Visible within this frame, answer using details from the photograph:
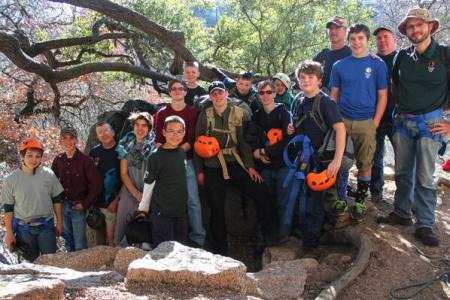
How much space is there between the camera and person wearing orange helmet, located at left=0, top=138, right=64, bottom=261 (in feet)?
15.1

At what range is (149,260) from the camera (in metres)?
2.88

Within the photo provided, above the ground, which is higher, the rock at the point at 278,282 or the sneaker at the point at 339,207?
the sneaker at the point at 339,207

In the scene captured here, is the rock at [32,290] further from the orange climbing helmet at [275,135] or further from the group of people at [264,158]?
the orange climbing helmet at [275,135]

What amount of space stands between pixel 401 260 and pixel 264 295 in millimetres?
1655

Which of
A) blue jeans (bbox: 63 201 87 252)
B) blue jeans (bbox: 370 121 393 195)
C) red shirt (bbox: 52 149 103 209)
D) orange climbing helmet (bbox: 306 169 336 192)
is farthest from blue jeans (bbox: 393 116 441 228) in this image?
blue jeans (bbox: 63 201 87 252)

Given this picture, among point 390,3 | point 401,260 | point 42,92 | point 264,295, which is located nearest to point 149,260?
point 264,295

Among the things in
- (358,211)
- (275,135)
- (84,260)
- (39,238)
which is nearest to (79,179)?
(39,238)

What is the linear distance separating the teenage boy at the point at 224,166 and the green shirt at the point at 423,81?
1.71 m

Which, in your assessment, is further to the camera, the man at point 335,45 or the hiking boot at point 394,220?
the man at point 335,45

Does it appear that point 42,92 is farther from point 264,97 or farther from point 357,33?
point 357,33

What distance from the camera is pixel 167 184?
421cm

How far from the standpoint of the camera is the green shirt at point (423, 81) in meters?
4.16

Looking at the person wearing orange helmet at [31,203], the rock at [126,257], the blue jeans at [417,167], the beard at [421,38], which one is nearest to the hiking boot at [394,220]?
the blue jeans at [417,167]

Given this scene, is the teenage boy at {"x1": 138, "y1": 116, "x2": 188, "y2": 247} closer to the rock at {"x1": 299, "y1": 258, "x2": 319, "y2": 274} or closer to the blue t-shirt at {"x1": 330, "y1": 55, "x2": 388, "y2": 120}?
the rock at {"x1": 299, "y1": 258, "x2": 319, "y2": 274}
